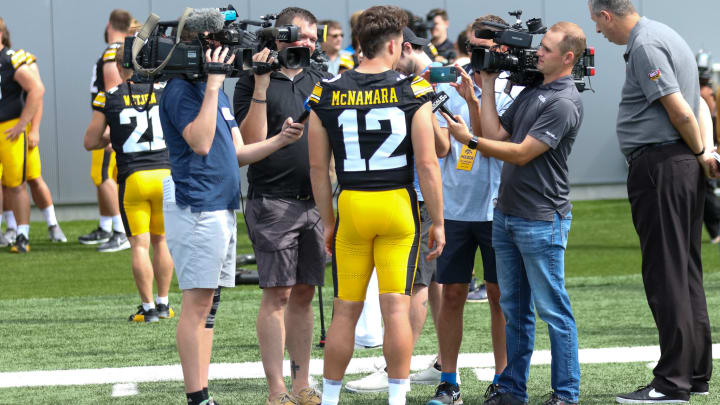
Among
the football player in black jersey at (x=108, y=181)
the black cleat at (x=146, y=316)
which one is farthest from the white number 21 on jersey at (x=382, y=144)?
the football player in black jersey at (x=108, y=181)

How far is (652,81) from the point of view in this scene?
4.97 metres

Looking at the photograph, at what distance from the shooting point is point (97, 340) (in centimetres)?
696

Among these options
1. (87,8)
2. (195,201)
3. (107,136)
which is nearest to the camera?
(195,201)

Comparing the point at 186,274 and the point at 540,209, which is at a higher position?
the point at 540,209

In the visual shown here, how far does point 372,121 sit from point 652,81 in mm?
1470

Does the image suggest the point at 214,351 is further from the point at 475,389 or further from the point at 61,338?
the point at 475,389

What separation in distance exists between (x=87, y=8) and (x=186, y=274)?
9.78 meters

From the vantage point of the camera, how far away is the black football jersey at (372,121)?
444 cm

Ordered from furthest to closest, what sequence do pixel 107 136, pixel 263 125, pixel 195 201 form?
pixel 107 136 < pixel 263 125 < pixel 195 201

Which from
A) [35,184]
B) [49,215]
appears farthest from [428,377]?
[49,215]

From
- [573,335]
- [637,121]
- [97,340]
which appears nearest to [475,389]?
[573,335]

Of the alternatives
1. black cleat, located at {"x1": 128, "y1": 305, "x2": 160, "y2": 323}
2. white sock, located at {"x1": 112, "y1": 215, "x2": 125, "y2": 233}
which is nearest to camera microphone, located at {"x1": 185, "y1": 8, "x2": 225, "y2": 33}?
black cleat, located at {"x1": 128, "y1": 305, "x2": 160, "y2": 323}

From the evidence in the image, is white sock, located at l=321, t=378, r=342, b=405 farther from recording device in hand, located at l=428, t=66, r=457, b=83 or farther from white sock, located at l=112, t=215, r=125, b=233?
white sock, located at l=112, t=215, r=125, b=233

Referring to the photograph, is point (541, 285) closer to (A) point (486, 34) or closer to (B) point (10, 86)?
(A) point (486, 34)
